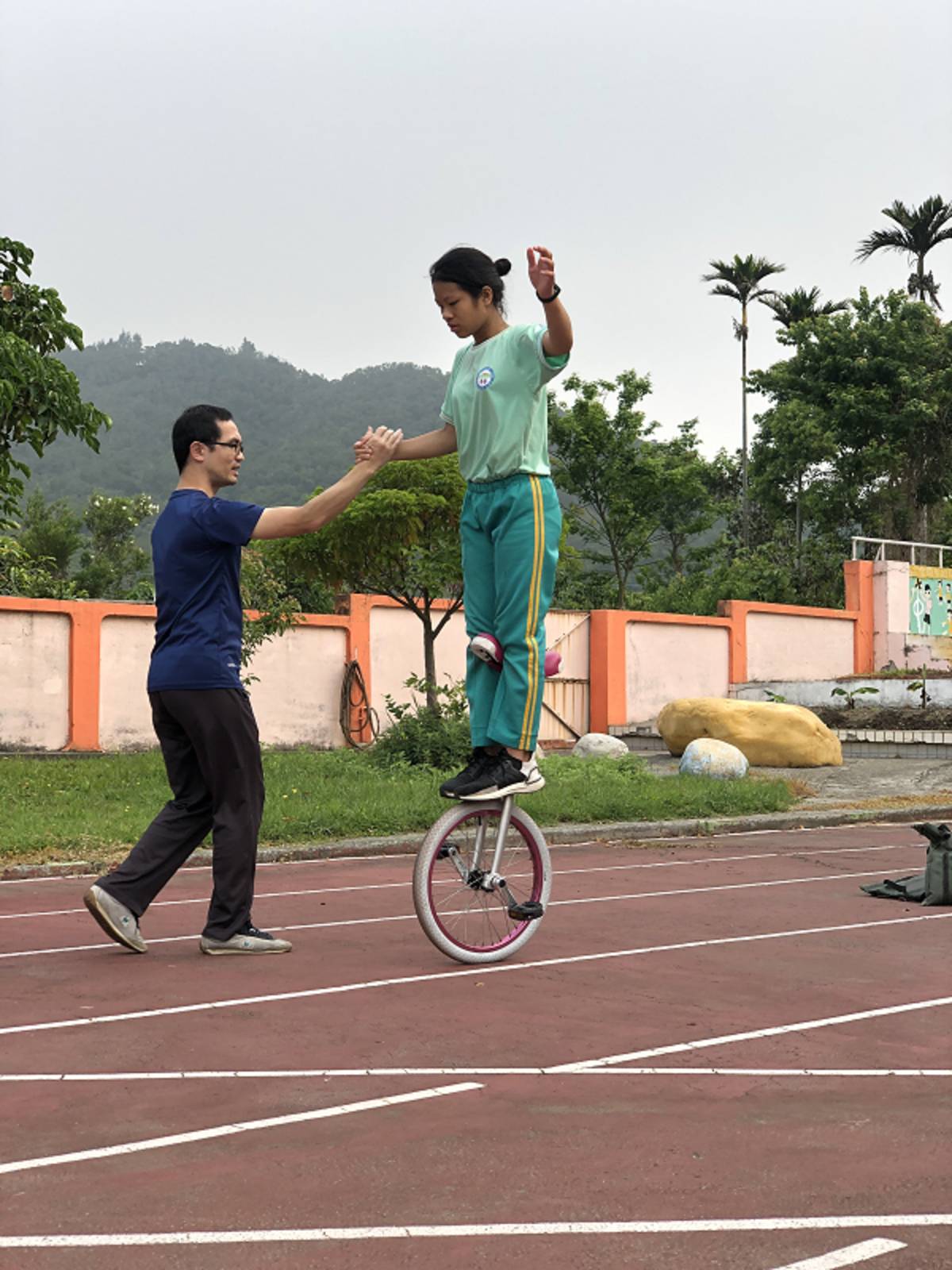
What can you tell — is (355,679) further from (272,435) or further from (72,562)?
(272,435)

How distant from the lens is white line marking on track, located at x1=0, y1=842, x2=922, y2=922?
269 inches

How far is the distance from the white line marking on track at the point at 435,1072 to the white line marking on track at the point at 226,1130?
0.57 feet

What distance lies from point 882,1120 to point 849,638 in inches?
1003

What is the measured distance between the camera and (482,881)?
542 centimetres

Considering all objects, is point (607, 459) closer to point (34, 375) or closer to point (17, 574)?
point (17, 574)

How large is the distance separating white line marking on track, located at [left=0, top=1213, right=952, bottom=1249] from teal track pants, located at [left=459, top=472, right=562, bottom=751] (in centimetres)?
270

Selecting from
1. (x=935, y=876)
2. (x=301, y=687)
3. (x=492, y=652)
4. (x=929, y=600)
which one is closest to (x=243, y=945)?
(x=492, y=652)

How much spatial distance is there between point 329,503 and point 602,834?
6.13 meters

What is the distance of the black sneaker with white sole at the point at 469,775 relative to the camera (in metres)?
5.30

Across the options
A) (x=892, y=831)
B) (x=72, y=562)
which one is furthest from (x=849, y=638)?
(x=72, y=562)

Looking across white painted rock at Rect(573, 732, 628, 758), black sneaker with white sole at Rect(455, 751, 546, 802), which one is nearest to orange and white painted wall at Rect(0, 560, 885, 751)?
white painted rock at Rect(573, 732, 628, 758)

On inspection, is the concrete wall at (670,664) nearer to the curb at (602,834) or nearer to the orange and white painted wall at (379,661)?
the orange and white painted wall at (379,661)

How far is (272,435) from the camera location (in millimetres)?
88875

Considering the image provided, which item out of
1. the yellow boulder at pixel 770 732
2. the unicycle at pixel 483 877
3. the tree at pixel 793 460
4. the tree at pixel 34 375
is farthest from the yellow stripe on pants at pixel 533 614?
the tree at pixel 793 460
